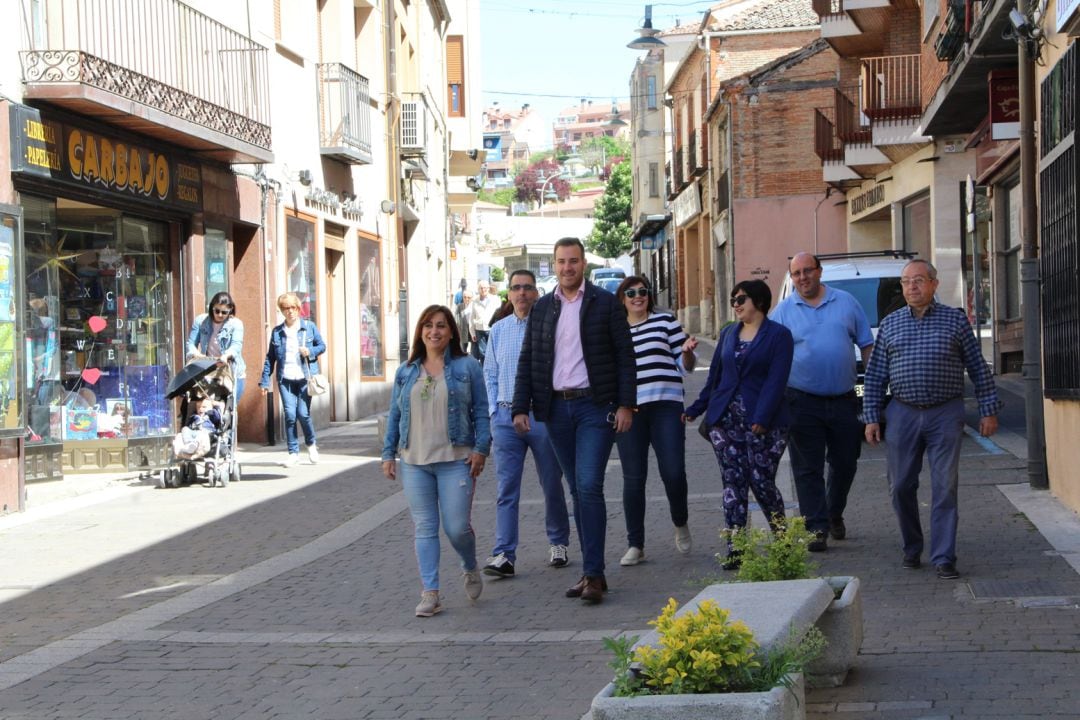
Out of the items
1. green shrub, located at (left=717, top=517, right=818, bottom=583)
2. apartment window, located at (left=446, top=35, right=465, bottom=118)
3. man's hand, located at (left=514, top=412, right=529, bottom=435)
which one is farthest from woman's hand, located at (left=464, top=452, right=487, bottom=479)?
apartment window, located at (left=446, top=35, right=465, bottom=118)

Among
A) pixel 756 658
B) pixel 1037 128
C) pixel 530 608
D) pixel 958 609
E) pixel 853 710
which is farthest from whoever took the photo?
pixel 1037 128

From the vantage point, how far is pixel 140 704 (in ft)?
19.8

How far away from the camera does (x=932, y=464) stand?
8.05 m

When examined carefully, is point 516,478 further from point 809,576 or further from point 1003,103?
point 1003,103

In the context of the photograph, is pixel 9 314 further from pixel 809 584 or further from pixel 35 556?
pixel 809 584

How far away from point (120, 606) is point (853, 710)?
15.1 ft

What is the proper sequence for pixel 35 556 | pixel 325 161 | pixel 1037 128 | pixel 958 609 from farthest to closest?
pixel 325 161
pixel 1037 128
pixel 35 556
pixel 958 609

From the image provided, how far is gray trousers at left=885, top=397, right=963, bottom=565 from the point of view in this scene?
8031mm

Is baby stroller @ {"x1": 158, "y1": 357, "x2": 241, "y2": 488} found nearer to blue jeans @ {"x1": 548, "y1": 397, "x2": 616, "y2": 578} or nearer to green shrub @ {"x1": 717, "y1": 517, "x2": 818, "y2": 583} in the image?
blue jeans @ {"x1": 548, "y1": 397, "x2": 616, "y2": 578}

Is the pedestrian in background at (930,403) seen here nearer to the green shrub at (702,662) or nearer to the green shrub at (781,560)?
the green shrub at (781,560)

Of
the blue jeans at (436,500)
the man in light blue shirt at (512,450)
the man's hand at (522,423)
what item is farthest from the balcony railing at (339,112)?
the blue jeans at (436,500)

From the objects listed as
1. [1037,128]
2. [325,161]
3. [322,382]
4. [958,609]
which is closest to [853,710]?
[958,609]

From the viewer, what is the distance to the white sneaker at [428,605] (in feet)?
25.1

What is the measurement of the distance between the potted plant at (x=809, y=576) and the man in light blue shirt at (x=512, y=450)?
7.02 ft
